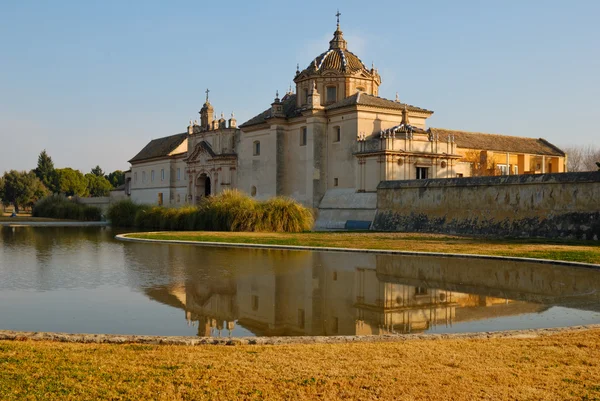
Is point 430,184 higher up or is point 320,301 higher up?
point 430,184


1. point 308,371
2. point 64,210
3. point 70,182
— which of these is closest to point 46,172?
point 70,182

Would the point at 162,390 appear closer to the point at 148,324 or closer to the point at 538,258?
the point at 148,324

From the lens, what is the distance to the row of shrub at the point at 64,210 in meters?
52.1

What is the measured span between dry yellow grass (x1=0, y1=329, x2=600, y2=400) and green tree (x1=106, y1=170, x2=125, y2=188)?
4553 inches

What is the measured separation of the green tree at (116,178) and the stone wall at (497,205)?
304 feet

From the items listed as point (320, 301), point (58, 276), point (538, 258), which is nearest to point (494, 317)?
point (320, 301)

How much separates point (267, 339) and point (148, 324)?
231cm

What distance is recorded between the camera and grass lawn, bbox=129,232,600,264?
62.1 feet

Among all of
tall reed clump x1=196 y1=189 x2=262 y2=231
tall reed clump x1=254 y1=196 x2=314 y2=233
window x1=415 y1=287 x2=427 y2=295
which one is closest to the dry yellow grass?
window x1=415 y1=287 x2=427 y2=295

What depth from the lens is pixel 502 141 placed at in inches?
2206

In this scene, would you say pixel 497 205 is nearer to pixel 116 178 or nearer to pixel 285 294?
pixel 285 294

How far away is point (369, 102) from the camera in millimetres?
40125

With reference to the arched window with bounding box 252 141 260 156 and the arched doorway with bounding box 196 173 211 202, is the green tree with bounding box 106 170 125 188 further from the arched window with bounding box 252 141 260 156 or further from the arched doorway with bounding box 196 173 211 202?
the arched window with bounding box 252 141 260 156

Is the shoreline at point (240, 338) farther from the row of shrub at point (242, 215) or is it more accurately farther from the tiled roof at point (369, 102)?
the tiled roof at point (369, 102)
